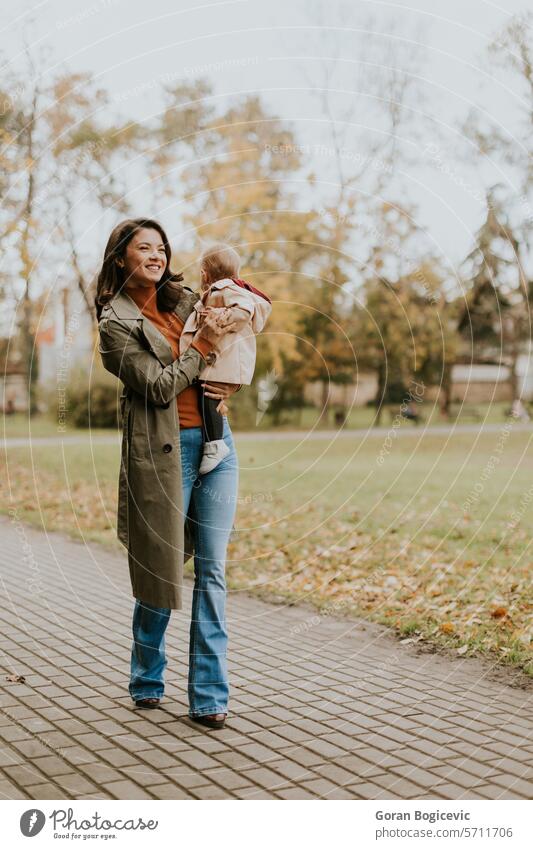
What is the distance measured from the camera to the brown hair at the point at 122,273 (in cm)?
418

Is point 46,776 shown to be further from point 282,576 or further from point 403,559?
point 403,559

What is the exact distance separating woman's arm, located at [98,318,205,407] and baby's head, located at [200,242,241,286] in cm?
33

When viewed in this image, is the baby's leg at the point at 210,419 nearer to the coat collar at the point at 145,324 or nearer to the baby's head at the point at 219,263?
the coat collar at the point at 145,324

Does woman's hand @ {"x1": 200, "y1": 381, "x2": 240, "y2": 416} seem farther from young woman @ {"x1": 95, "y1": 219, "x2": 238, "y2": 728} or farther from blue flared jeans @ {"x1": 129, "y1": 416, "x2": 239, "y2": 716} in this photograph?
blue flared jeans @ {"x1": 129, "y1": 416, "x2": 239, "y2": 716}

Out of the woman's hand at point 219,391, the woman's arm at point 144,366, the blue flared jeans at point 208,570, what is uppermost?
the woman's arm at point 144,366

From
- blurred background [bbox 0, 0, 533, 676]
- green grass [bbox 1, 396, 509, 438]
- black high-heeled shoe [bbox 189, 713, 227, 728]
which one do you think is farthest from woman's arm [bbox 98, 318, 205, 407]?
green grass [bbox 1, 396, 509, 438]

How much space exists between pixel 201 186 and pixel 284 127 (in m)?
2.18

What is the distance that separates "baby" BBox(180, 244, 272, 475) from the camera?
4.08m

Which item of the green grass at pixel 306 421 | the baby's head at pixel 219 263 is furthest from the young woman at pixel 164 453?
the green grass at pixel 306 421

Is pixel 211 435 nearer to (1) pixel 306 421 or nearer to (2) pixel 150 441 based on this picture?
(2) pixel 150 441

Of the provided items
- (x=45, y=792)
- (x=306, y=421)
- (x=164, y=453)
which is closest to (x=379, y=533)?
(x=164, y=453)

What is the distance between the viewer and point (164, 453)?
4.12m
